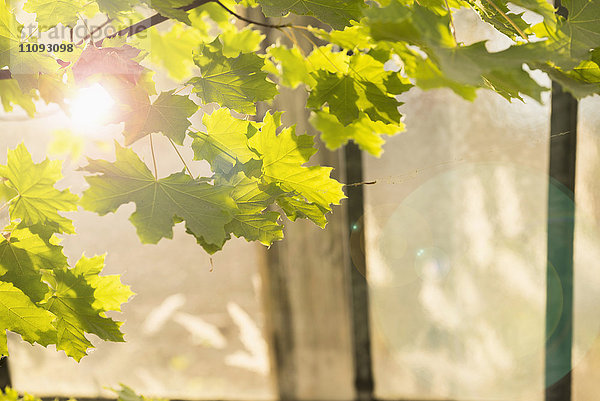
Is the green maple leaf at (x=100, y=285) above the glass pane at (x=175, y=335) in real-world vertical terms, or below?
above

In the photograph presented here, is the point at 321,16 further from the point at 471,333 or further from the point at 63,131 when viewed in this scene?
the point at 471,333

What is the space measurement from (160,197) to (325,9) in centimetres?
24

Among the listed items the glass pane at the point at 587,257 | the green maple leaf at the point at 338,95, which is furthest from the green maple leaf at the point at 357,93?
the glass pane at the point at 587,257

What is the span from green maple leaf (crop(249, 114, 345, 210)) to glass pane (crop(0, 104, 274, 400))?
2.66ft

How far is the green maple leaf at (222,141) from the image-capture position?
0.44 m

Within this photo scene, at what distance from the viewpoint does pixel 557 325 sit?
1118mm

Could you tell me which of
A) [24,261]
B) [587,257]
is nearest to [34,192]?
[24,261]

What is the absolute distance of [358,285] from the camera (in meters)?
1.24

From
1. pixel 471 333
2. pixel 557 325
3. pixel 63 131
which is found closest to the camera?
pixel 63 131

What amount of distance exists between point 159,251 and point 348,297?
0.57 m

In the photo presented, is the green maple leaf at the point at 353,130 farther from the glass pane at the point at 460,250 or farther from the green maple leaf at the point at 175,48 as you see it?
the glass pane at the point at 460,250

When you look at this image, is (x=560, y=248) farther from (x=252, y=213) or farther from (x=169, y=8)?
(x=169, y=8)

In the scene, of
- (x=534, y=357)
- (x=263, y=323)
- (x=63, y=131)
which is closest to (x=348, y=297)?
(x=263, y=323)

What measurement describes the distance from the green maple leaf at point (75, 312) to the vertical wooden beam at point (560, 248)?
1005 millimetres
